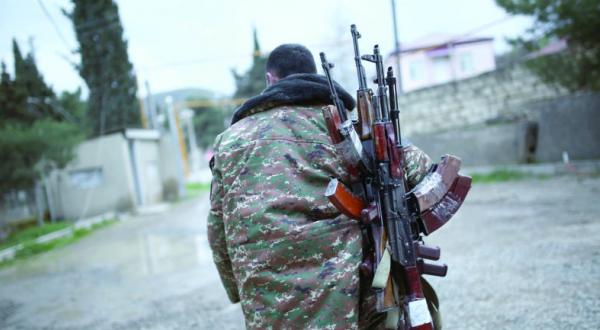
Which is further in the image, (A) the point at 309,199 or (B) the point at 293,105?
(B) the point at 293,105

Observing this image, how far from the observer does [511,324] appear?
3137mm

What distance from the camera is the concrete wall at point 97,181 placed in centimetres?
1650

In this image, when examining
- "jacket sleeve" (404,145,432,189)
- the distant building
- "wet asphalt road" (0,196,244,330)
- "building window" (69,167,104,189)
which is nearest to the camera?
"jacket sleeve" (404,145,432,189)

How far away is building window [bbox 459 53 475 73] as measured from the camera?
2944 centimetres

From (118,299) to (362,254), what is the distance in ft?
14.9

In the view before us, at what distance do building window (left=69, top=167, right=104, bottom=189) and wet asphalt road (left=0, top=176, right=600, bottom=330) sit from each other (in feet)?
25.5

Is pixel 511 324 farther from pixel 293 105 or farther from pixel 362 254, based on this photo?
pixel 293 105

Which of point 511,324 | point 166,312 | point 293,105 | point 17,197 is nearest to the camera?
point 293,105

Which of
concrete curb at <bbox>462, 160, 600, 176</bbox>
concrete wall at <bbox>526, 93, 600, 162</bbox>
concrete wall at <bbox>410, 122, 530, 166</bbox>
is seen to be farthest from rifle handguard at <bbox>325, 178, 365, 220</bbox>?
concrete wall at <bbox>410, 122, 530, 166</bbox>

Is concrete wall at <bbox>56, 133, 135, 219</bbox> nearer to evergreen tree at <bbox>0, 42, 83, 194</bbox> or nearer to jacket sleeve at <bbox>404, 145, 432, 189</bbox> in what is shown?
evergreen tree at <bbox>0, 42, 83, 194</bbox>

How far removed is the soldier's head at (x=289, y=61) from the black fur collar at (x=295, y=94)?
0.12 m

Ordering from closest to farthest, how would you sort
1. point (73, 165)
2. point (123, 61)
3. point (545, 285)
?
point (545, 285), point (123, 61), point (73, 165)

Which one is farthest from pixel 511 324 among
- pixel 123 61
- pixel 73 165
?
pixel 73 165

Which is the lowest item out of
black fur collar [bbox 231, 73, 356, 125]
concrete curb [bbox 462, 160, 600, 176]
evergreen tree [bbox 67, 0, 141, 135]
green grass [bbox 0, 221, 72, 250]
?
green grass [bbox 0, 221, 72, 250]
